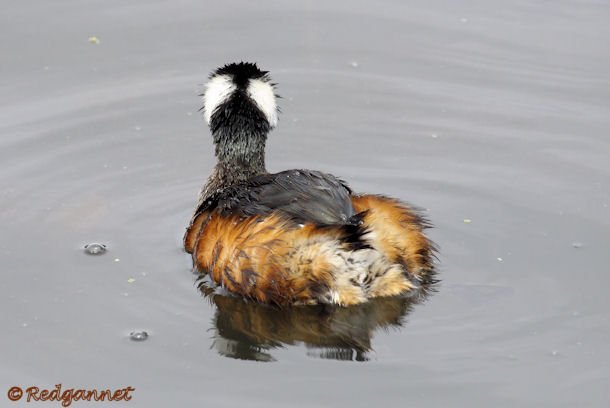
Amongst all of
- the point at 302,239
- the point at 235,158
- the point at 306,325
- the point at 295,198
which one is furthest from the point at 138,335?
the point at 235,158

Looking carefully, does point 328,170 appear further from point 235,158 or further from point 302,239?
point 302,239

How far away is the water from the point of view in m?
6.21

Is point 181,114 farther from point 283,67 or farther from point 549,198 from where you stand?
point 549,198

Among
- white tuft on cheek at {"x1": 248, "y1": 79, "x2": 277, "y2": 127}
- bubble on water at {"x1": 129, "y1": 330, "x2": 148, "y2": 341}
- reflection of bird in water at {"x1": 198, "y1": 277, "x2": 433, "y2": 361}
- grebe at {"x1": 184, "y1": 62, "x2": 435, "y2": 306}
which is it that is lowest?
bubble on water at {"x1": 129, "y1": 330, "x2": 148, "y2": 341}

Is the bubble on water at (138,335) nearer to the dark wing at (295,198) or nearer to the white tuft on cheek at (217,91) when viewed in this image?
the dark wing at (295,198)

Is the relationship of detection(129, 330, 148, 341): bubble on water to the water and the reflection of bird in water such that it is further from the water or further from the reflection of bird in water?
the reflection of bird in water

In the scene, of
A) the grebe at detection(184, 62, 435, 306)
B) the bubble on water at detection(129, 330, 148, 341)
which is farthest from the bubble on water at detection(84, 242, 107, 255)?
the bubble on water at detection(129, 330, 148, 341)

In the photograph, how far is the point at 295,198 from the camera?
695cm

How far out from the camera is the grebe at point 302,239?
263 inches

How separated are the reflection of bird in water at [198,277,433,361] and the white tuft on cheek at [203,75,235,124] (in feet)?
4.62

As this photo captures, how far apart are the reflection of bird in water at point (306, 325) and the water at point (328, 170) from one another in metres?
0.02

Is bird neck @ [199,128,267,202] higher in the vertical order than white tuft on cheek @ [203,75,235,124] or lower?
lower

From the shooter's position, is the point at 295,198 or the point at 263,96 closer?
the point at 295,198

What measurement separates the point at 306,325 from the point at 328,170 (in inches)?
82.8
